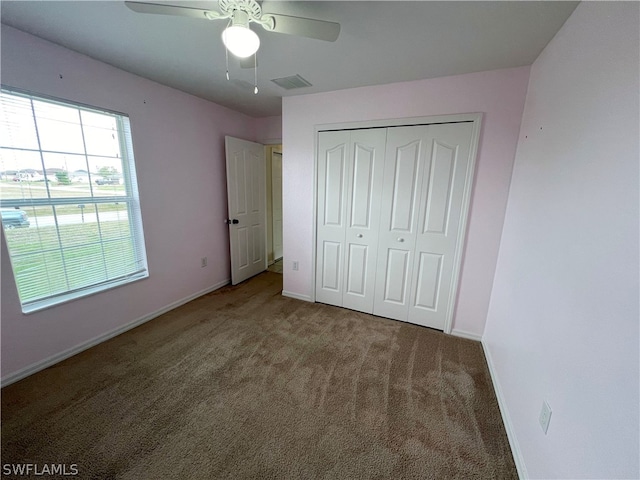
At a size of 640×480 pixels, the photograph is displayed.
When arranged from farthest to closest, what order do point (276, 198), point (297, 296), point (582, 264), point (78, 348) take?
point (276, 198), point (297, 296), point (78, 348), point (582, 264)

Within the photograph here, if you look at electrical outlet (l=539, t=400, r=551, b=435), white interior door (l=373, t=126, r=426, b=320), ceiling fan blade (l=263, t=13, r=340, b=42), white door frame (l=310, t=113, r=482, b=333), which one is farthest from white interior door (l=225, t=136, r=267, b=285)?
electrical outlet (l=539, t=400, r=551, b=435)

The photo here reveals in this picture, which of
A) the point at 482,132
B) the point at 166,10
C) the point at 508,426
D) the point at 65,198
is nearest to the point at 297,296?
the point at 508,426

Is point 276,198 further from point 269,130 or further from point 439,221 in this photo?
point 439,221

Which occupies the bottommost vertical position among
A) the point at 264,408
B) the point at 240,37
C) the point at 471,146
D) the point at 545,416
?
the point at 264,408

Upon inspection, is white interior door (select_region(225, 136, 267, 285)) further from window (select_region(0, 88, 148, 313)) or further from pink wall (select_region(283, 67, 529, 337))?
window (select_region(0, 88, 148, 313))

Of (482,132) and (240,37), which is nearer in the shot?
(240,37)

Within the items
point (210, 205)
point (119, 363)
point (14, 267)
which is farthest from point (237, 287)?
point (14, 267)

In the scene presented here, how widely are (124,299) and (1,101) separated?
5.46 feet

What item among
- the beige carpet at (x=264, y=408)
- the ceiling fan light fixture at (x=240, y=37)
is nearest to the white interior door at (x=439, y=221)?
A: the beige carpet at (x=264, y=408)

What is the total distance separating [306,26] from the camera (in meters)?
1.21

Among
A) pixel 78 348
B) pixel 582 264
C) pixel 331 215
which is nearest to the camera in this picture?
pixel 582 264

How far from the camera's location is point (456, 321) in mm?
2461

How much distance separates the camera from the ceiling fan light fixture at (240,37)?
116 cm

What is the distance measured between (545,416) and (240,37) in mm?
2249
